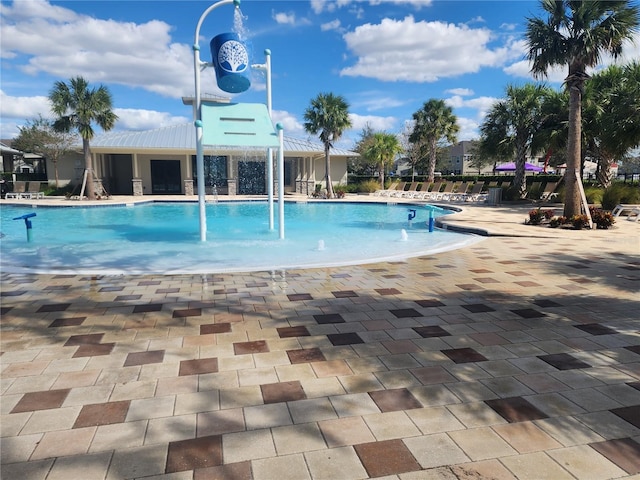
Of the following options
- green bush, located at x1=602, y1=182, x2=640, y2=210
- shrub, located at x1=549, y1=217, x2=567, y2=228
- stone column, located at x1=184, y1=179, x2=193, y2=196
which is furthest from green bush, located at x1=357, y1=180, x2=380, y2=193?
shrub, located at x1=549, y1=217, x2=567, y2=228

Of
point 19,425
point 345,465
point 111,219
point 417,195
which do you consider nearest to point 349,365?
point 345,465

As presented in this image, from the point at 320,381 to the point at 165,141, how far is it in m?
28.8

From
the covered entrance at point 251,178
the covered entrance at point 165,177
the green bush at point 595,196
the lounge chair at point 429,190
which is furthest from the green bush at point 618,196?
the covered entrance at point 165,177

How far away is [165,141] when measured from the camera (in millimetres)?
28938

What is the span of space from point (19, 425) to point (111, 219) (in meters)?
16.2

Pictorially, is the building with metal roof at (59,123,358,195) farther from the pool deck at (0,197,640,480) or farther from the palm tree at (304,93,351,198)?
the pool deck at (0,197,640,480)

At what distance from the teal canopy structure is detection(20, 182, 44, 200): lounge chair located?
20.5 meters

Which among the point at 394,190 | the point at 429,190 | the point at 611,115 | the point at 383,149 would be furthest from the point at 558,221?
the point at 383,149

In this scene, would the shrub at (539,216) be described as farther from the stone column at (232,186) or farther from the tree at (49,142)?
the tree at (49,142)

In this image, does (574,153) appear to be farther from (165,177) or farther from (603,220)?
(165,177)

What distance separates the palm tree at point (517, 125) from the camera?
2284 centimetres

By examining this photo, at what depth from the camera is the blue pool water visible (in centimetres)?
820

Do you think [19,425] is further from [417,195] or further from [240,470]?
[417,195]

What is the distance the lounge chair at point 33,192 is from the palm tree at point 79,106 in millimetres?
5148
